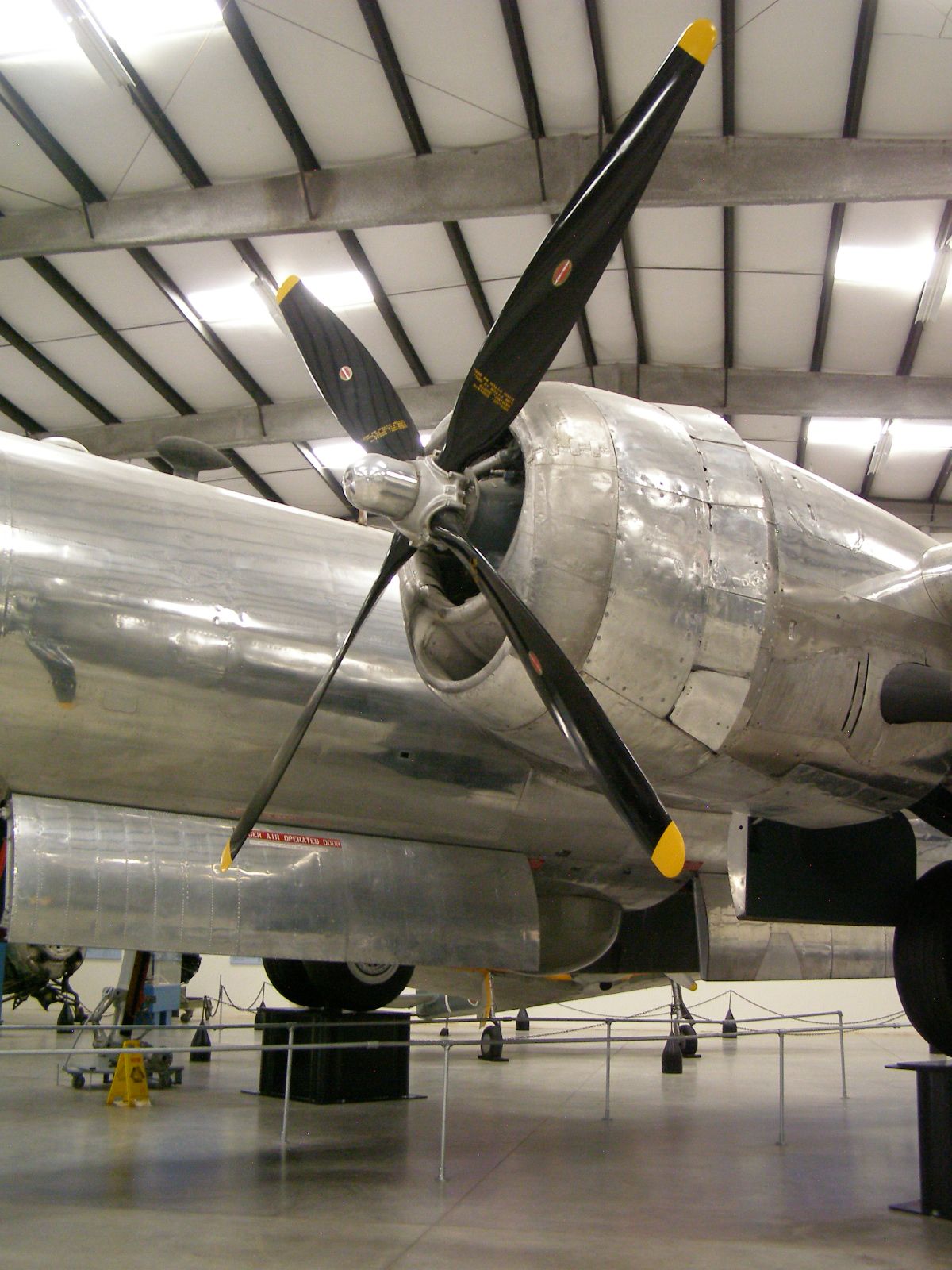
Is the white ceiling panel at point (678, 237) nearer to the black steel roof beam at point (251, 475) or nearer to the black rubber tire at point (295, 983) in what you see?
the black steel roof beam at point (251, 475)

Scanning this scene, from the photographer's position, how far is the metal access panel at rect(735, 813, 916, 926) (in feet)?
24.7

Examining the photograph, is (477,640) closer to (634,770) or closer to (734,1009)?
(634,770)

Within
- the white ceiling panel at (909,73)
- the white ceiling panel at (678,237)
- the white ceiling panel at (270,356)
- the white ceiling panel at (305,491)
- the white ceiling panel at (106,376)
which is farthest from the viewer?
the white ceiling panel at (305,491)

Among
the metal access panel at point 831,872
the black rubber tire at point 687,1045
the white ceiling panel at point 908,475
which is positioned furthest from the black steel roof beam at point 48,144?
the black rubber tire at point 687,1045

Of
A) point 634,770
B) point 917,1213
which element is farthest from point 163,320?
point 917,1213

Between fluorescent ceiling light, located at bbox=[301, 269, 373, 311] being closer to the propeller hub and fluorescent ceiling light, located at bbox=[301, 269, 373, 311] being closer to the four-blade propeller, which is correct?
the four-blade propeller

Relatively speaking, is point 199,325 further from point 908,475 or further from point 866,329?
point 908,475

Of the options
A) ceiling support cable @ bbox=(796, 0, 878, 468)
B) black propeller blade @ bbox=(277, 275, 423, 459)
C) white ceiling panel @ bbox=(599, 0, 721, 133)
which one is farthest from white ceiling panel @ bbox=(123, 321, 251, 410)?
black propeller blade @ bbox=(277, 275, 423, 459)

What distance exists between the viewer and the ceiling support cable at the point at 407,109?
1213 centimetres

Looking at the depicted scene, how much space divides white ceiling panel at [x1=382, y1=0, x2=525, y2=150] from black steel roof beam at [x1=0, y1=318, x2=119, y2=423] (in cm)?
823

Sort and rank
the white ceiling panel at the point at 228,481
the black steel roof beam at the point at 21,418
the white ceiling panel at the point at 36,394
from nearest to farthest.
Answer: the white ceiling panel at the point at 36,394 < the black steel roof beam at the point at 21,418 < the white ceiling panel at the point at 228,481

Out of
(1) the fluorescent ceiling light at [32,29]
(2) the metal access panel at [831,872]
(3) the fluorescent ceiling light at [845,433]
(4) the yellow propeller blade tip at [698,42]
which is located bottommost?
(2) the metal access panel at [831,872]

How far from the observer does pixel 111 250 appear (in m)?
16.0

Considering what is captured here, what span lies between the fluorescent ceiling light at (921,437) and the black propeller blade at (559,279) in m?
14.3
